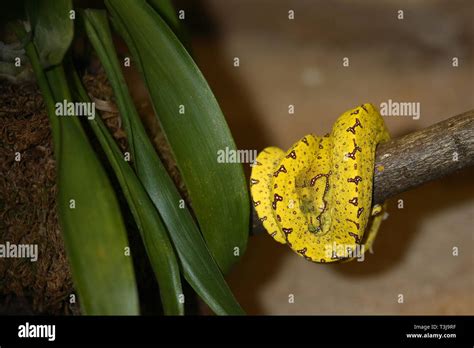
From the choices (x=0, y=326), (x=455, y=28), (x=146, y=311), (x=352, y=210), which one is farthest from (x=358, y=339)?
(x=455, y=28)

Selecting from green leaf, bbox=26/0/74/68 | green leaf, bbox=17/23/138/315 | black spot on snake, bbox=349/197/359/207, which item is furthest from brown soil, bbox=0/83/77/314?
black spot on snake, bbox=349/197/359/207

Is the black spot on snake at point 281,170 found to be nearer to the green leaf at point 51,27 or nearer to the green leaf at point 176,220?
the green leaf at point 176,220

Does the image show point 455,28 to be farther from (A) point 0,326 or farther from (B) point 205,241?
(A) point 0,326

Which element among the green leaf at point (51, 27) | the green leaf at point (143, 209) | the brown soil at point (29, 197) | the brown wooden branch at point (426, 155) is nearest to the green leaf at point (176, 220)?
the green leaf at point (143, 209)

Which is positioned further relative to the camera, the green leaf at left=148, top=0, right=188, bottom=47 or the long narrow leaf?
the green leaf at left=148, top=0, right=188, bottom=47

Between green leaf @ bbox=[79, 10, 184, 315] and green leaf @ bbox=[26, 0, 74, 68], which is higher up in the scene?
green leaf @ bbox=[26, 0, 74, 68]

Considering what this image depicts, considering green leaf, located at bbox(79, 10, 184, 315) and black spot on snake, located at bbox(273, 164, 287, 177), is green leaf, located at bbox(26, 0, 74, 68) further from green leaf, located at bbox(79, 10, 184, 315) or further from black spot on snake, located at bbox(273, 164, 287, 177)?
black spot on snake, located at bbox(273, 164, 287, 177)
